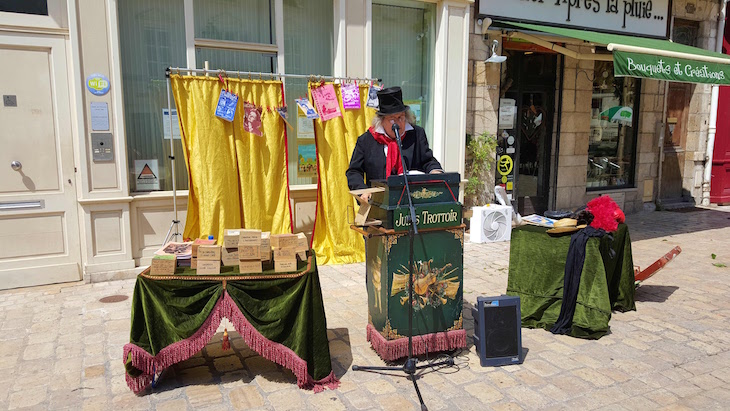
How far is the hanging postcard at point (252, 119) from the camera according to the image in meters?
6.05

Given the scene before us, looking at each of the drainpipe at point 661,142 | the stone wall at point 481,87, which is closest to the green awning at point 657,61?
the stone wall at point 481,87

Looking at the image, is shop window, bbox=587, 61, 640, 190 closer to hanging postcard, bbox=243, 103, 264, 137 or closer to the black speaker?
hanging postcard, bbox=243, 103, 264, 137

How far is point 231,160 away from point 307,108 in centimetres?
111

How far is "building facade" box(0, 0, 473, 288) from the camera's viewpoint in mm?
5383

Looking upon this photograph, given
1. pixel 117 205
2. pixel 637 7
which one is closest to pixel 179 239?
pixel 117 205

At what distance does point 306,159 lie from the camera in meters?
6.84

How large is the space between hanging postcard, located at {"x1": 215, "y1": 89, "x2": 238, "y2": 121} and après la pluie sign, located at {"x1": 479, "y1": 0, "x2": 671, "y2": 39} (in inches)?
164

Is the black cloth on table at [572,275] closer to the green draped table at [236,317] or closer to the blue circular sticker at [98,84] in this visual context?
the green draped table at [236,317]

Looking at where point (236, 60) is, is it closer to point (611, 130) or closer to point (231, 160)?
point (231, 160)

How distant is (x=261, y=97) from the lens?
6.15 meters

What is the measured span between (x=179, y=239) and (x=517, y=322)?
12.7ft

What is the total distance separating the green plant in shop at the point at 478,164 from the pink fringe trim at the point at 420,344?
430 centimetres

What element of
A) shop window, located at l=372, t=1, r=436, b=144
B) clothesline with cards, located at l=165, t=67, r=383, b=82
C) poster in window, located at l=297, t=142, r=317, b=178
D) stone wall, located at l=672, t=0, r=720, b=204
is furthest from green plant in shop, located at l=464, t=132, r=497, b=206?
stone wall, located at l=672, t=0, r=720, b=204

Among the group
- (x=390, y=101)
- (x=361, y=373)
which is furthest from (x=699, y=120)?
(x=361, y=373)
